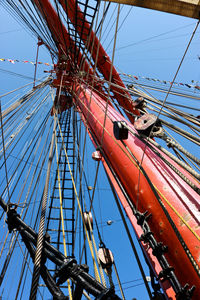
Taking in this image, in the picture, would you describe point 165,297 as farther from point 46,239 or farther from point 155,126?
point 155,126

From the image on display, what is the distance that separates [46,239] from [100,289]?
0.48m

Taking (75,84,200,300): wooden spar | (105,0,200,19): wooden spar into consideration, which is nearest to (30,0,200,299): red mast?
(75,84,200,300): wooden spar

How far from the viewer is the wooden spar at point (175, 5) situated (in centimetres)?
102

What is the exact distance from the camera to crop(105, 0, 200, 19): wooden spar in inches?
40.1

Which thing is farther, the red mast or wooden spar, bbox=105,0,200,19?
the red mast

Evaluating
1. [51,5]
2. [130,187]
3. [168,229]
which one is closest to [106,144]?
[130,187]

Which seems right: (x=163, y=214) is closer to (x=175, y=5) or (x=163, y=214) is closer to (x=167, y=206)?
(x=167, y=206)

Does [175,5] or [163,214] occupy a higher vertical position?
[175,5]

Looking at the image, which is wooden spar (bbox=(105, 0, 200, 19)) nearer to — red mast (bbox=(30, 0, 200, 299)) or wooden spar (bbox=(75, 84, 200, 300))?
red mast (bbox=(30, 0, 200, 299))

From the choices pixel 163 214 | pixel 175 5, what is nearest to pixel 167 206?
pixel 163 214

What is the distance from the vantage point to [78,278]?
113 centimetres

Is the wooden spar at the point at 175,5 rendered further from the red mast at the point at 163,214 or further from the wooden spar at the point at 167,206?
the wooden spar at the point at 167,206

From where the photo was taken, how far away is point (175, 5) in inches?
41.2

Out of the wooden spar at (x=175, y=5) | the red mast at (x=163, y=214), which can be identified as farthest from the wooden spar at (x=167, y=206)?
the wooden spar at (x=175, y=5)
